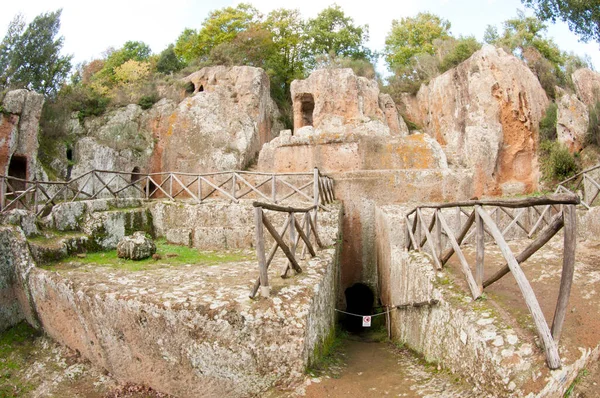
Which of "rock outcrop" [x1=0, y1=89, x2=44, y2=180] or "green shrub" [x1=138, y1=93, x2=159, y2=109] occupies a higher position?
"green shrub" [x1=138, y1=93, x2=159, y2=109]

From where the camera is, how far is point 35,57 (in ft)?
73.0

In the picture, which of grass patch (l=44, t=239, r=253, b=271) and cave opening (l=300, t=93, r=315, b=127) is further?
cave opening (l=300, t=93, r=315, b=127)

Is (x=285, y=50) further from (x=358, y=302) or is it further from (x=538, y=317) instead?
(x=538, y=317)

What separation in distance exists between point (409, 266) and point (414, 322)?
2.98 ft

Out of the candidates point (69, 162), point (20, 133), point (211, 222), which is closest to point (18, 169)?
point (20, 133)

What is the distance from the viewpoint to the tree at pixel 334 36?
2895 centimetres

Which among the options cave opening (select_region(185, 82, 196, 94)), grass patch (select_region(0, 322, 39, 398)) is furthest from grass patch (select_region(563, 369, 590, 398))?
cave opening (select_region(185, 82, 196, 94))

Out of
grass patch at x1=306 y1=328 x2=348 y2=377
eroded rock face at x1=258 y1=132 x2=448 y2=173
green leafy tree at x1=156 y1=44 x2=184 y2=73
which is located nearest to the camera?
grass patch at x1=306 y1=328 x2=348 y2=377

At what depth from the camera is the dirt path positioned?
14.0ft

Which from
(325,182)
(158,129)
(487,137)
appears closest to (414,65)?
(487,137)

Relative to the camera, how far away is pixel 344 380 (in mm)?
4801

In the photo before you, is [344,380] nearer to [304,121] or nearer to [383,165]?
[383,165]

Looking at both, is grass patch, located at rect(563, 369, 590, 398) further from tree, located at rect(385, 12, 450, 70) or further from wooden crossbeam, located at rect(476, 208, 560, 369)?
tree, located at rect(385, 12, 450, 70)

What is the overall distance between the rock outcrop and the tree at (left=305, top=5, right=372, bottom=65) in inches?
678
